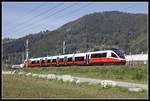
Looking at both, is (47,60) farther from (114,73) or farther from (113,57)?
(114,73)

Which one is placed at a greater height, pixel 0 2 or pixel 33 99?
pixel 0 2

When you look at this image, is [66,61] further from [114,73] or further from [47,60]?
[114,73]

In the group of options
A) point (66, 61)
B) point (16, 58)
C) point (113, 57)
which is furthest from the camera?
point (16, 58)

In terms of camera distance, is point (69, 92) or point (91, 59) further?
point (91, 59)

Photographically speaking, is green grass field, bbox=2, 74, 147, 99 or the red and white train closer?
green grass field, bbox=2, 74, 147, 99

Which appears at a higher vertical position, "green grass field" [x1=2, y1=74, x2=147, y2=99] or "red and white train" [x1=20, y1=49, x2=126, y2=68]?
"red and white train" [x1=20, y1=49, x2=126, y2=68]

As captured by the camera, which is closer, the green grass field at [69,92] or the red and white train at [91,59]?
the green grass field at [69,92]

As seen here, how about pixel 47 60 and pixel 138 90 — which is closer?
pixel 138 90

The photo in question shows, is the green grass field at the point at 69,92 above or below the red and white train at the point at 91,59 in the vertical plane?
below

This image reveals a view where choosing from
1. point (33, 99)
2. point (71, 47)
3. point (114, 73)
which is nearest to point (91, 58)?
point (114, 73)

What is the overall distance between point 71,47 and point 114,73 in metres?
132

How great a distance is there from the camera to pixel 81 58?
67.4m

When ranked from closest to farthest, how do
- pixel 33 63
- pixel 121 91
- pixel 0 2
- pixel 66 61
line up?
pixel 0 2 → pixel 121 91 → pixel 66 61 → pixel 33 63

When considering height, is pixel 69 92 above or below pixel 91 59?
below
